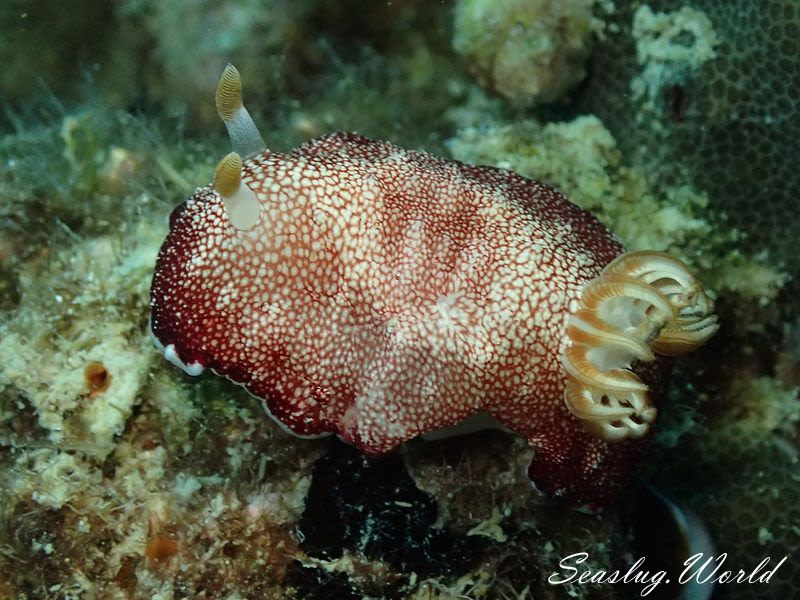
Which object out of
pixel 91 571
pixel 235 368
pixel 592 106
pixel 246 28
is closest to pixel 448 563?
pixel 235 368

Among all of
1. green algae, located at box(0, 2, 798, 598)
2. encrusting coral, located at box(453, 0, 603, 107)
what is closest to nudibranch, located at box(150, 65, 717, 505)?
green algae, located at box(0, 2, 798, 598)

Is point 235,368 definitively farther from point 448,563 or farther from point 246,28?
point 246,28

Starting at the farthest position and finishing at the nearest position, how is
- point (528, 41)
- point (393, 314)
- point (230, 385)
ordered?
point (528, 41), point (230, 385), point (393, 314)

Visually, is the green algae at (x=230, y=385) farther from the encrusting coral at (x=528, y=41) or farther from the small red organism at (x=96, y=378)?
the encrusting coral at (x=528, y=41)

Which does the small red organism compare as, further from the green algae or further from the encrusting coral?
the encrusting coral

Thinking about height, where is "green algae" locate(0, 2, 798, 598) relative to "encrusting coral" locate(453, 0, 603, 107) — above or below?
below

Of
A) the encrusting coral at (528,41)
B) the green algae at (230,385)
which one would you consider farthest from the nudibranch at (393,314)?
the encrusting coral at (528,41)

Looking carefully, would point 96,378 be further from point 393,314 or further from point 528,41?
point 528,41

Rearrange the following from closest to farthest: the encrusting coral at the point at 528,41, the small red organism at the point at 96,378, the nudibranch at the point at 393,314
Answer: the nudibranch at the point at 393,314
the small red organism at the point at 96,378
the encrusting coral at the point at 528,41

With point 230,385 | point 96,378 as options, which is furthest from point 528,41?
point 96,378

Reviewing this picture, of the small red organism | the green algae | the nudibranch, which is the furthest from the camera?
the small red organism
